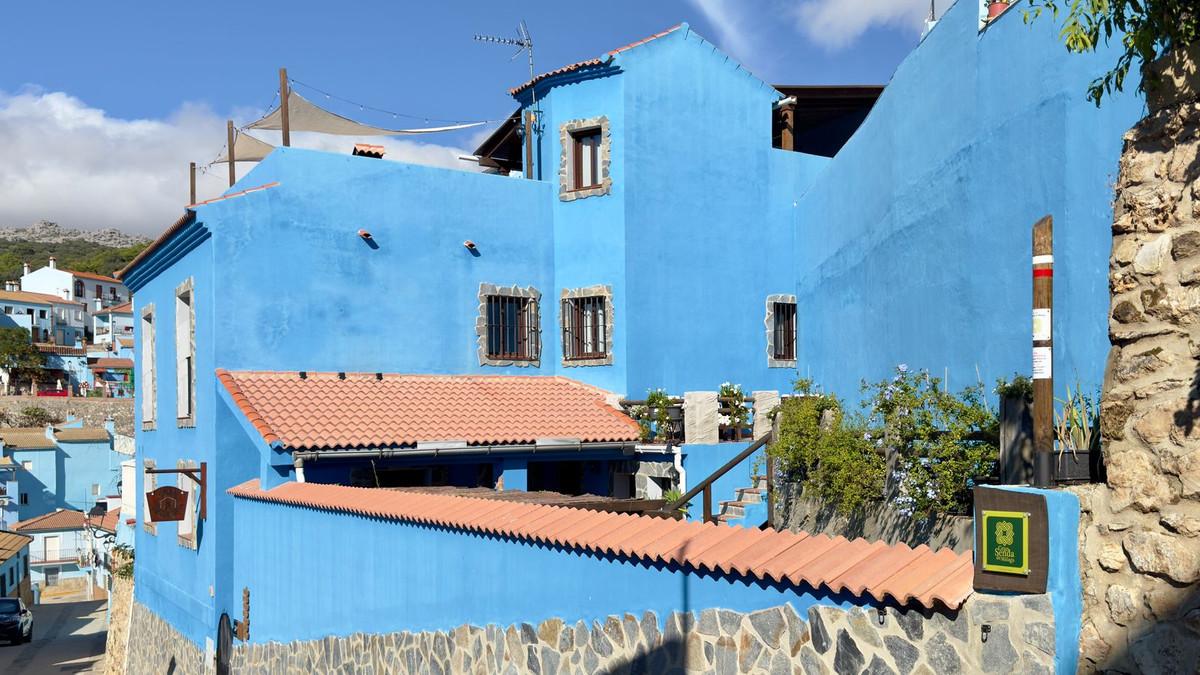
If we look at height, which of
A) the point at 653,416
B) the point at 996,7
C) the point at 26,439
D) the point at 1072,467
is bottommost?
the point at 26,439

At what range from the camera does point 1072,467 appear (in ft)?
16.5

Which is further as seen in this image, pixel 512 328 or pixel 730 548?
pixel 512 328

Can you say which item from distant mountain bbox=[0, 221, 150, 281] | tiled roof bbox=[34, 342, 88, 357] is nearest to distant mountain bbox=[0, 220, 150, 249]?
distant mountain bbox=[0, 221, 150, 281]

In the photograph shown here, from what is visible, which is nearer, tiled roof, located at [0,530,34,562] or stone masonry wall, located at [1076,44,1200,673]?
stone masonry wall, located at [1076,44,1200,673]

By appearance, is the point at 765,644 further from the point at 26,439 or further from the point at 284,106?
the point at 26,439

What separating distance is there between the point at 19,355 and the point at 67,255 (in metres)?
76.8

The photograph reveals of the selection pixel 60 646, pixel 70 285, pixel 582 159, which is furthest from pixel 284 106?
pixel 70 285

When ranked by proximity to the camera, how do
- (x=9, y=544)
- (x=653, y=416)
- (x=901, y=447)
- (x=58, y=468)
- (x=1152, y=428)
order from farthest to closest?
(x=58, y=468), (x=9, y=544), (x=653, y=416), (x=901, y=447), (x=1152, y=428)

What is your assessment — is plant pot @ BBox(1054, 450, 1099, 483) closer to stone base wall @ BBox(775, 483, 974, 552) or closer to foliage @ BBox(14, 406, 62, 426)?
stone base wall @ BBox(775, 483, 974, 552)

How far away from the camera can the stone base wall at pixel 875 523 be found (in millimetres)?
9328

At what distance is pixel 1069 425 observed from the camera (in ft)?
18.3

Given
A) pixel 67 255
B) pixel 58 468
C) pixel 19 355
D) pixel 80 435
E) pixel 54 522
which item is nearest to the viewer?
pixel 54 522

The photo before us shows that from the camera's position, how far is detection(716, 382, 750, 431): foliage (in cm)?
1922

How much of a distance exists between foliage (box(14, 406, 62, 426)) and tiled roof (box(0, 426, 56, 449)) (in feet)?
18.3
